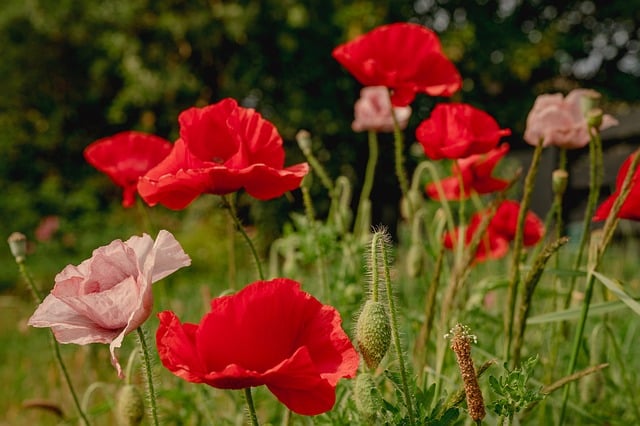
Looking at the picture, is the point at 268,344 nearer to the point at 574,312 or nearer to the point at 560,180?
the point at 574,312

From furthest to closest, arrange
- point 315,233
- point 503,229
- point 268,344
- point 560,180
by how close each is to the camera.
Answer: point 503,229 < point 315,233 < point 560,180 < point 268,344

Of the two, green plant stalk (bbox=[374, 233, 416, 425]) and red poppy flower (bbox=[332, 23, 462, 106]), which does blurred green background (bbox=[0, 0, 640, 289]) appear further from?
green plant stalk (bbox=[374, 233, 416, 425])

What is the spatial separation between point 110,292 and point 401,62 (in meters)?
0.76

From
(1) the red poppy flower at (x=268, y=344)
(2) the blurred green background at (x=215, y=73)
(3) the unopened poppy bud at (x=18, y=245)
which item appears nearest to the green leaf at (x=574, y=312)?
(1) the red poppy flower at (x=268, y=344)

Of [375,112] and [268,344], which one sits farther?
[375,112]

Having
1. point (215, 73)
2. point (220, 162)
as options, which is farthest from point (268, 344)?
point (215, 73)

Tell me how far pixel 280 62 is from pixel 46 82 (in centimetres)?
388

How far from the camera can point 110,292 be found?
0.74 metres

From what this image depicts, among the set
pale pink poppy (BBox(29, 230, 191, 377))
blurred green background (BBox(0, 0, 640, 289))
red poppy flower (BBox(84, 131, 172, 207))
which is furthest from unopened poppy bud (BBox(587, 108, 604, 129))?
blurred green background (BBox(0, 0, 640, 289))

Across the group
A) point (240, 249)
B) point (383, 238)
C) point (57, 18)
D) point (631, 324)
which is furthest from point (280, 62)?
point (383, 238)

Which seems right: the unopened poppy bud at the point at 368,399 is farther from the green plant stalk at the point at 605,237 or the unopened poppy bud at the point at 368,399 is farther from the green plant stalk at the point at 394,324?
the green plant stalk at the point at 605,237

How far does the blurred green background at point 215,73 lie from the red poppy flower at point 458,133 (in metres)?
6.07

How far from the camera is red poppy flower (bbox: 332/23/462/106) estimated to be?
1.32 meters

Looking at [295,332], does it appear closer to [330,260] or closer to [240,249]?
[330,260]
